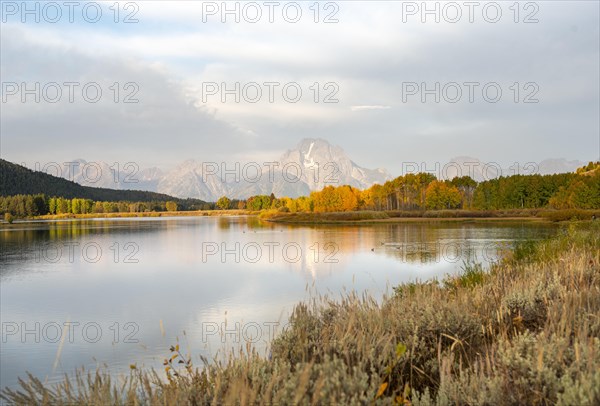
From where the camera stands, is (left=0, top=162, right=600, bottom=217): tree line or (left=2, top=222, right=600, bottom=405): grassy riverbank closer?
(left=2, top=222, right=600, bottom=405): grassy riverbank

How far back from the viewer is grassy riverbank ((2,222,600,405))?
179 inches

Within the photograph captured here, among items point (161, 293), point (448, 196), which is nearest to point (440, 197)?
point (448, 196)

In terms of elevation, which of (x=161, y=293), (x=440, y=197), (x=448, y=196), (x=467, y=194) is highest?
(x=467, y=194)

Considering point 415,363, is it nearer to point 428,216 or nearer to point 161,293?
point 161,293

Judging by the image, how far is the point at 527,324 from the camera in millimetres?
7574

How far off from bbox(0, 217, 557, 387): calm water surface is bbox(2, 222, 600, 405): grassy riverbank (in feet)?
2.65

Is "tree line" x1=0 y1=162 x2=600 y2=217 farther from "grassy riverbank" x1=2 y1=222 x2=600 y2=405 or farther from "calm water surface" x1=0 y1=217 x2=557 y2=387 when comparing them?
"grassy riverbank" x1=2 y1=222 x2=600 y2=405

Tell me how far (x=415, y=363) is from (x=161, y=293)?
52.6 feet

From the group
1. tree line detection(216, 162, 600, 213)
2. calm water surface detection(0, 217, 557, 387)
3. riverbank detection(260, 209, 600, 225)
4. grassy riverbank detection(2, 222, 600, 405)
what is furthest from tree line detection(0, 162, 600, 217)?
grassy riverbank detection(2, 222, 600, 405)

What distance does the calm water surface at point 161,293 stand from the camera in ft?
37.4

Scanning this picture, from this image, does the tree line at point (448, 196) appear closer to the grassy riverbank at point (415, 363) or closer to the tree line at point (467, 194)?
the tree line at point (467, 194)

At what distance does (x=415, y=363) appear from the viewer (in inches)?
254

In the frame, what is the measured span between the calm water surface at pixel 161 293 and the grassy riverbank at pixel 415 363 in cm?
81

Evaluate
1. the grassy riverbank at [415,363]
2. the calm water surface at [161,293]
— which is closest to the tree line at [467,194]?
the calm water surface at [161,293]
